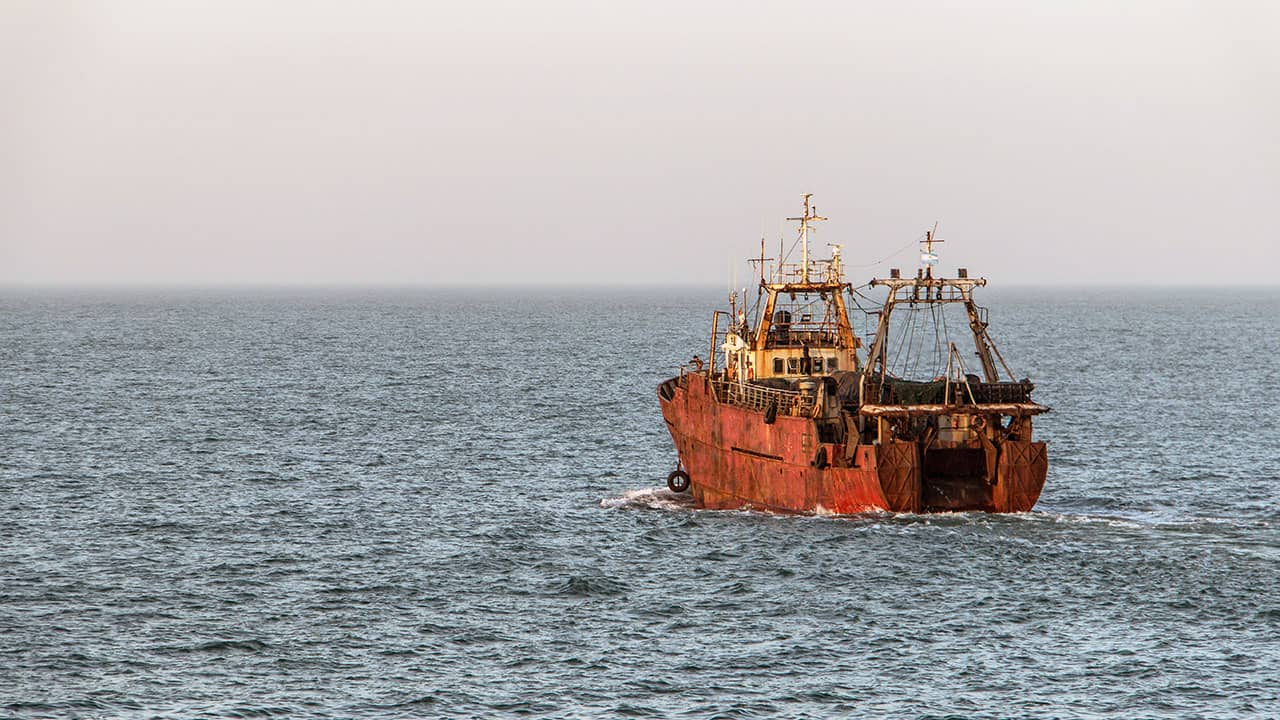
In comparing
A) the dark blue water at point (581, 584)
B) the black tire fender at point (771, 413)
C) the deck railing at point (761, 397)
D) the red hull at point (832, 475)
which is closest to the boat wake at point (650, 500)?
Result: the dark blue water at point (581, 584)

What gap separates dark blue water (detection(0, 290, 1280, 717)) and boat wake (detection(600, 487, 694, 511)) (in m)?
0.27

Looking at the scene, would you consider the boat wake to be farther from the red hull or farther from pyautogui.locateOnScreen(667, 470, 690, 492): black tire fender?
the red hull

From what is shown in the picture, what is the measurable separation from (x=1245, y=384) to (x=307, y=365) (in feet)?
252

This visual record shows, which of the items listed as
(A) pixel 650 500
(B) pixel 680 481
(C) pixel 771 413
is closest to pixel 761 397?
(C) pixel 771 413

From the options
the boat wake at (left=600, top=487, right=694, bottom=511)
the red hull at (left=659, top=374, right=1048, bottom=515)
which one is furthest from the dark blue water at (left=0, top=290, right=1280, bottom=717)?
the red hull at (left=659, top=374, right=1048, bottom=515)

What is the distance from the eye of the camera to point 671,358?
5620 inches

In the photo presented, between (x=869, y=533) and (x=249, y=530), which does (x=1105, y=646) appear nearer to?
(x=869, y=533)

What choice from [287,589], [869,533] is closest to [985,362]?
[869,533]

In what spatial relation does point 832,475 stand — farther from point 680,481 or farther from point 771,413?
point 680,481

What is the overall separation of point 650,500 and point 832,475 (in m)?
10.8

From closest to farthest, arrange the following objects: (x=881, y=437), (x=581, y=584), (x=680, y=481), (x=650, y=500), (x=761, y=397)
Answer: (x=581, y=584)
(x=881, y=437)
(x=761, y=397)
(x=650, y=500)
(x=680, y=481)

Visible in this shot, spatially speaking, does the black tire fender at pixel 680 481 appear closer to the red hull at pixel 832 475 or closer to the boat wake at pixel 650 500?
the boat wake at pixel 650 500

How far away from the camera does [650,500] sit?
58719 mm

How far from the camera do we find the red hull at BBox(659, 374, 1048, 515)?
4884 centimetres
